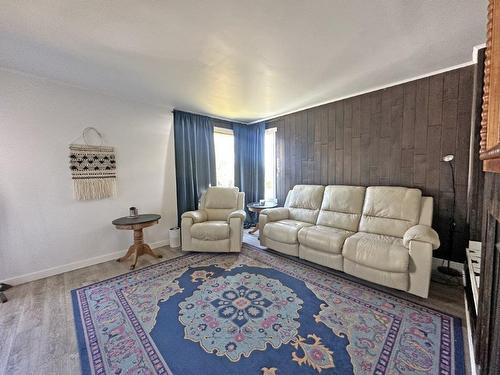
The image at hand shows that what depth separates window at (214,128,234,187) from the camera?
4596 millimetres

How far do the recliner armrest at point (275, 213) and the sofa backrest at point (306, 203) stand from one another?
0.33 ft

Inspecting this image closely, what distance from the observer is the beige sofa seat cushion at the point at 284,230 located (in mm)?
2988

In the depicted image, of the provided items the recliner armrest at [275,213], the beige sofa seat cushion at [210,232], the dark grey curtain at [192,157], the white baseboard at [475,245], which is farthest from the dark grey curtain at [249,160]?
the white baseboard at [475,245]

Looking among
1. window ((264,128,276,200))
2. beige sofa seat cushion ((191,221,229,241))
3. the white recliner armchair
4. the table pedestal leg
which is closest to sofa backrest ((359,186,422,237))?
the white recliner armchair

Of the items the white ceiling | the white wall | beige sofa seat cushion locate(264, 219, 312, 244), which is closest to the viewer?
the white ceiling

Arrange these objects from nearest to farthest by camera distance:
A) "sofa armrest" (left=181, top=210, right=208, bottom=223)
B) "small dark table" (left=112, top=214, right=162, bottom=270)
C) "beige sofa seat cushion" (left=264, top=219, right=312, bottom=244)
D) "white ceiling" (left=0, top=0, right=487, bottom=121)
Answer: "white ceiling" (left=0, top=0, right=487, bottom=121), "small dark table" (left=112, top=214, right=162, bottom=270), "beige sofa seat cushion" (left=264, top=219, right=312, bottom=244), "sofa armrest" (left=181, top=210, right=208, bottom=223)

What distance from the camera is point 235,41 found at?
6.20 feet

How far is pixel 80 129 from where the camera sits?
292 centimetres

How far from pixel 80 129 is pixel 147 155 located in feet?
3.00

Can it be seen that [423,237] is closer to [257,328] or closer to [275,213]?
[257,328]

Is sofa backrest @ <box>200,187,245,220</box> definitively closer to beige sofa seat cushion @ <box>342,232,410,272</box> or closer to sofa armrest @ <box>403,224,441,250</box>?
beige sofa seat cushion @ <box>342,232,410,272</box>

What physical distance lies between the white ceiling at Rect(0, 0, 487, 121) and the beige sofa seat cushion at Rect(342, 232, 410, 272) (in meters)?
1.91

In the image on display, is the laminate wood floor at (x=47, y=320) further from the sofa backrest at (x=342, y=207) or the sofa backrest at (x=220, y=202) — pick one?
the sofa backrest at (x=220, y=202)

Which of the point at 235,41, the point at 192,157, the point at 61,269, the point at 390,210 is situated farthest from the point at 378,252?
the point at 61,269
